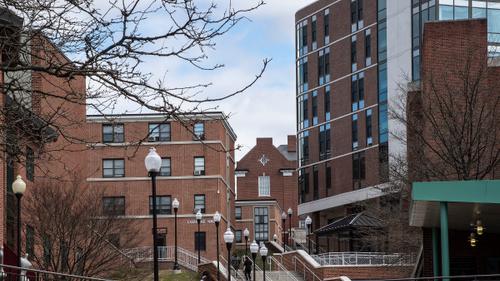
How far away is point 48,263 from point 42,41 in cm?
2548

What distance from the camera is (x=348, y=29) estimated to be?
8375cm

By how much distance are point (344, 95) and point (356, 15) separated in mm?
6645

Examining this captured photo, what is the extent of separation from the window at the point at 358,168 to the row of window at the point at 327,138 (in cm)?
88

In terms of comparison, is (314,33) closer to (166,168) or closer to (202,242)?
(166,168)

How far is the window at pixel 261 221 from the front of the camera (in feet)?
358

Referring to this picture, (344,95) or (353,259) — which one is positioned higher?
(344,95)

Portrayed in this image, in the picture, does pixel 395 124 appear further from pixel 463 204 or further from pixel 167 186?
pixel 463 204

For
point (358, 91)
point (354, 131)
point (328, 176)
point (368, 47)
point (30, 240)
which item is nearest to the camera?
point (30, 240)

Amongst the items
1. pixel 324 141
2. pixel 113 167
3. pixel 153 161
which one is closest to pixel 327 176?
pixel 324 141

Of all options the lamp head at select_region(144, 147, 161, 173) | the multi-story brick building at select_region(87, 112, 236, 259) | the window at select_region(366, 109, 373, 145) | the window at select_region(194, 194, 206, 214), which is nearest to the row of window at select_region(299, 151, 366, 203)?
the window at select_region(366, 109, 373, 145)

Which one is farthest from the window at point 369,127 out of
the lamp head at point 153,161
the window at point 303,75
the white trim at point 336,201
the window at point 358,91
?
the lamp head at point 153,161

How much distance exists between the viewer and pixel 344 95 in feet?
274

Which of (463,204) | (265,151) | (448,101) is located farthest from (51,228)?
(265,151)

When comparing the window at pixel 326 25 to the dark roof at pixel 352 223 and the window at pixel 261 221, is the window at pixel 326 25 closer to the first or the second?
the dark roof at pixel 352 223
